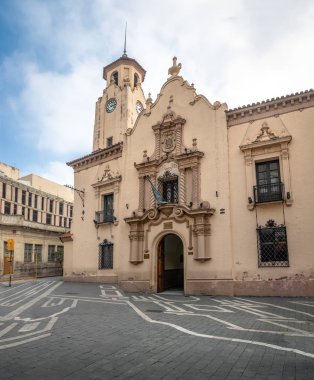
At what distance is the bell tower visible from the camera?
98.0 feet

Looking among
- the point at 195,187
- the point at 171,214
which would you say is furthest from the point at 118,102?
the point at 171,214

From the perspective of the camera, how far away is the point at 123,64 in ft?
105

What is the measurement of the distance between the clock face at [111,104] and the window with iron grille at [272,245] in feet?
69.4

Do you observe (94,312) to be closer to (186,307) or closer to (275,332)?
(186,307)

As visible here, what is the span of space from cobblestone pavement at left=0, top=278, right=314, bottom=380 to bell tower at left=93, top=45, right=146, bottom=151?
2128 cm

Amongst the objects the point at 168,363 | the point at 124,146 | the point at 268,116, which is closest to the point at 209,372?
the point at 168,363

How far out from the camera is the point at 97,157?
23.2 meters

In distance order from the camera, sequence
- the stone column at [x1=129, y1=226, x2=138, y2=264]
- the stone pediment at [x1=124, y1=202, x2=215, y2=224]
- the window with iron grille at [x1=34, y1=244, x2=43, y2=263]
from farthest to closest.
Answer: the window with iron grille at [x1=34, y1=244, x2=43, y2=263] → the stone column at [x1=129, y1=226, x2=138, y2=264] → the stone pediment at [x1=124, y1=202, x2=215, y2=224]

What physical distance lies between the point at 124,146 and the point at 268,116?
369 inches

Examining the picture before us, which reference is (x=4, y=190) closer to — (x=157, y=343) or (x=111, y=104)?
(x=111, y=104)

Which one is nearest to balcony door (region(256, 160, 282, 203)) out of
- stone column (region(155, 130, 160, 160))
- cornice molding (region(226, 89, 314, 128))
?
cornice molding (region(226, 89, 314, 128))

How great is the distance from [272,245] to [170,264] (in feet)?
23.8

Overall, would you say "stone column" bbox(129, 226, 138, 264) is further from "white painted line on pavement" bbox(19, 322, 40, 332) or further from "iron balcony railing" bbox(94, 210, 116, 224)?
"white painted line on pavement" bbox(19, 322, 40, 332)

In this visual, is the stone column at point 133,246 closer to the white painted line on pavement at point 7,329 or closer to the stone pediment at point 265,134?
the stone pediment at point 265,134
